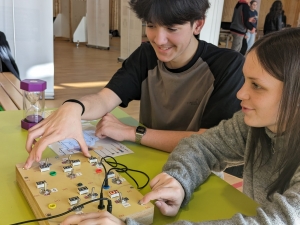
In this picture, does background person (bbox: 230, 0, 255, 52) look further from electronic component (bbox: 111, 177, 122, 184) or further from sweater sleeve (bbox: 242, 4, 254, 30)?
electronic component (bbox: 111, 177, 122, 184)

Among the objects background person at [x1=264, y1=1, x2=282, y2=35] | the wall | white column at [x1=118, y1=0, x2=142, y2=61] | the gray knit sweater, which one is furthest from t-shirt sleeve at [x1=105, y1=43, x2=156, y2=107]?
background person at [x1=264, y1=1, x2=282, y2=35]

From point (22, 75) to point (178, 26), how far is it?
8.38 feet

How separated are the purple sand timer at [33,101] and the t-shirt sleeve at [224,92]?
574mm

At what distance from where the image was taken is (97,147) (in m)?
1.02

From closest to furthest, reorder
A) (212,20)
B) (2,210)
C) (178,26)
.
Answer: (2,210), (178,26), (212,20)

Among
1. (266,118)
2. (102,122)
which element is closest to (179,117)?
(102,122)

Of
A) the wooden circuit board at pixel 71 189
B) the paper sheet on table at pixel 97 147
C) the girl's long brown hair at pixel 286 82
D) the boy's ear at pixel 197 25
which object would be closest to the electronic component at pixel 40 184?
the wooden circuit board at pixel 71 189

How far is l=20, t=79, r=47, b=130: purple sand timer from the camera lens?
44.7 inches

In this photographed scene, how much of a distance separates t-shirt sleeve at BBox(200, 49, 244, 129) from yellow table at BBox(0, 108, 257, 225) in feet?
0.68

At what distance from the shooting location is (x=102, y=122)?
110 centimetres

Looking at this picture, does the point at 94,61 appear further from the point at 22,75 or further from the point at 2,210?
the point at 2,210

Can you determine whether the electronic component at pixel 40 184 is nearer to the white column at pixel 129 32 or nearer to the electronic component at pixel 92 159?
the electronic component at pixel 92 159

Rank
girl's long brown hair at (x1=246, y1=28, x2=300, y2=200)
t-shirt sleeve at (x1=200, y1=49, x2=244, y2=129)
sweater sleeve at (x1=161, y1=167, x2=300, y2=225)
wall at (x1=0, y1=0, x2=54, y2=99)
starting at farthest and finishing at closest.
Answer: wall at (x1=0, y1=0, x2=54, y2=99), t-shirt sleeve at (x1=200, y1=49, x2=244, y2=129), girl's long brown hair at (x1=246, y1=28, x2=300, y2=200), sweater sleeve at (x1=161, y1=167, x2=300, y2=225)

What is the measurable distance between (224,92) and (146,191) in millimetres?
471
